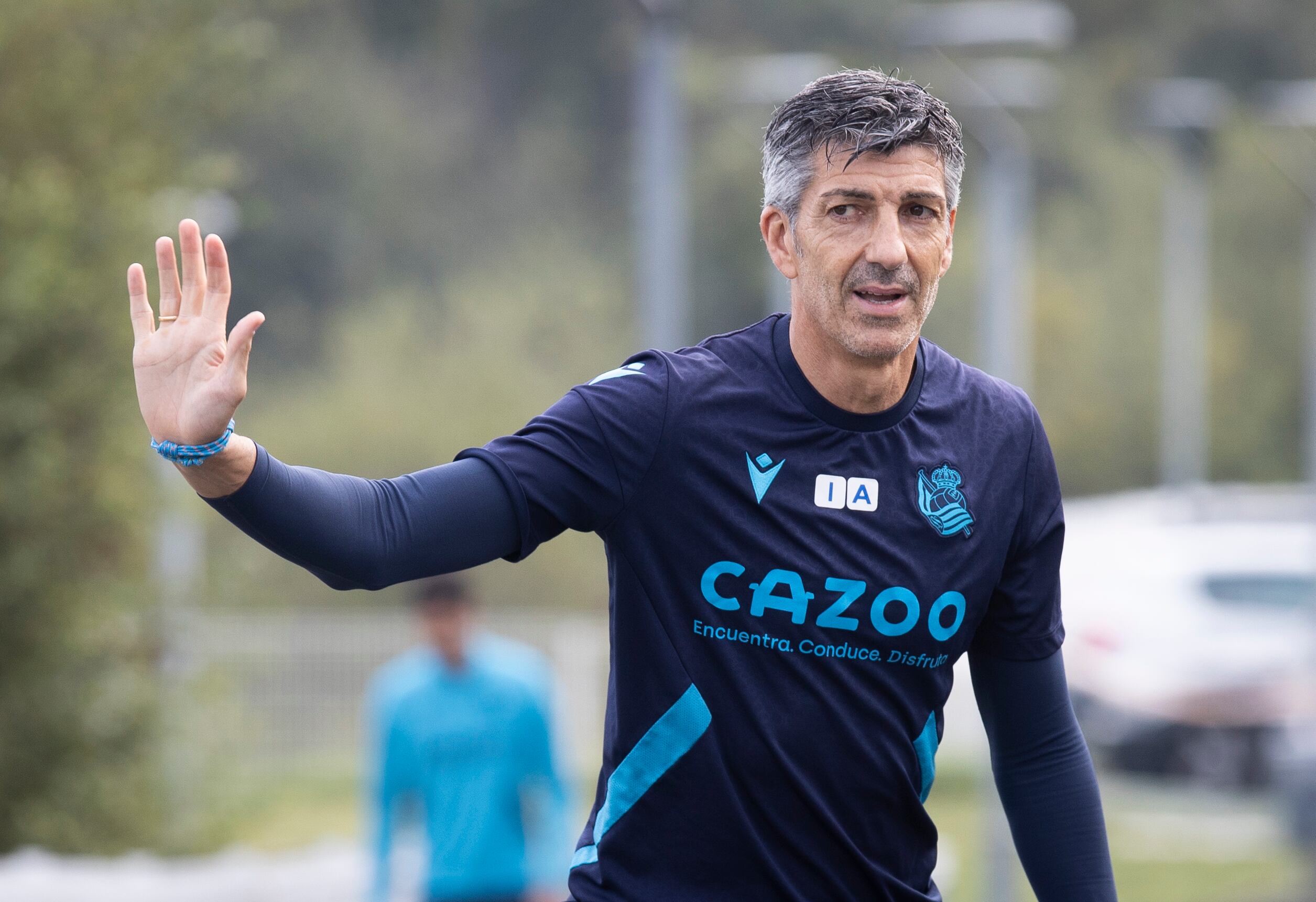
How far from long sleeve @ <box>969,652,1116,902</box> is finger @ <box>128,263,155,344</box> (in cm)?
141

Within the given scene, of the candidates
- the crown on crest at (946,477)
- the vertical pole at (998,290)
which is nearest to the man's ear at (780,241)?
the crown on crest at (946,477)

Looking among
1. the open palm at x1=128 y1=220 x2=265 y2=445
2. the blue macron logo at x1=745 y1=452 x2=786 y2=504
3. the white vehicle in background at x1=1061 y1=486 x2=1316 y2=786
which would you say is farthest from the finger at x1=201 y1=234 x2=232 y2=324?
the white vehicle in background at x1=1061 y1=486 x2=1316 y2=786

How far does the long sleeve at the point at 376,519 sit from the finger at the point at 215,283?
0.72 ft

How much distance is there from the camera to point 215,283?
259 centimetres

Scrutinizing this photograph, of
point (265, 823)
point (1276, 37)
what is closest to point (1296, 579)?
point (265, 823)

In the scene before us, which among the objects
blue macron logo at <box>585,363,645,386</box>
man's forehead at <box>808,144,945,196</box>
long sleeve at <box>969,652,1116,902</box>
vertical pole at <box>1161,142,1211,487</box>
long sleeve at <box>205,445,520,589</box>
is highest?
vertical pole at <box>1161,142,1211,487</box>

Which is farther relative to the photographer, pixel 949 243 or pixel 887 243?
pixel 949 243

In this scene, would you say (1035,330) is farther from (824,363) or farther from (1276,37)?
(824,363)

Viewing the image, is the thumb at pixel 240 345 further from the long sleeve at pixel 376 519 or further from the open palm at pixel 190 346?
the long sleeve at pixel 376 519

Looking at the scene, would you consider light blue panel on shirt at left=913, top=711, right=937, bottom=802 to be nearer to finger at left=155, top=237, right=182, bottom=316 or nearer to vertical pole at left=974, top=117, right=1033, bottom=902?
finger at left=155, top=237, right=182, bottom=316

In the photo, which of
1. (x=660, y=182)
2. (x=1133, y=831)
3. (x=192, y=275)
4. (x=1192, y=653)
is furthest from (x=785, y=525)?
(x=1192, y=653)

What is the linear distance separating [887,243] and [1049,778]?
0.94 m

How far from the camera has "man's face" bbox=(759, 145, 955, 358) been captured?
271 cm

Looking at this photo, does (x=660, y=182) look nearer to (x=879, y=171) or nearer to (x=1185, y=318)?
(x=879, y=171)
